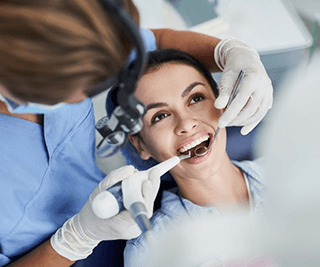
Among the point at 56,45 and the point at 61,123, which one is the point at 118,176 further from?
the point at 56,45

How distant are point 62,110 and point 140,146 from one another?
0.34 meters

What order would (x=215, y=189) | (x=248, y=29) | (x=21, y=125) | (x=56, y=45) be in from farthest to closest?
(x=248, y=29), (x=215, y=189), (x=21, y=125), (x=56, y=45)

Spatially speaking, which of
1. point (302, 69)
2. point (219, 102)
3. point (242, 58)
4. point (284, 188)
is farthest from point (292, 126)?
point (302, 69)

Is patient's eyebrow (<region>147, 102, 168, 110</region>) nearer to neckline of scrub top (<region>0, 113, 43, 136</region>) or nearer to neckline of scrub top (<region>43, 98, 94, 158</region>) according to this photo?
neckline of scrub top (<region>43, 98, 94, 158</region>)

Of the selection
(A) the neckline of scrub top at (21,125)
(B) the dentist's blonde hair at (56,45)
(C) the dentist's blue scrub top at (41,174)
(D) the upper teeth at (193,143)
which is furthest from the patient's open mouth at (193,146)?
(B) the dentist's blonde hair at (56,45)

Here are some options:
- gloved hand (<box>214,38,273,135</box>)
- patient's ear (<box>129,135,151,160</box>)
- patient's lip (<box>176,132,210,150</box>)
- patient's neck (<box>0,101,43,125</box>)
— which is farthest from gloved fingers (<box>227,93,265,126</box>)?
patient's neck (<box>0,101,43,125</box>)

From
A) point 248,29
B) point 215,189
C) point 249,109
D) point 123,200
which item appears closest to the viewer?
point 123,200

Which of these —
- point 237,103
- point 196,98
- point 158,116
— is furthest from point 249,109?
point 158,116

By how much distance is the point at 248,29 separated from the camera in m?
1.77

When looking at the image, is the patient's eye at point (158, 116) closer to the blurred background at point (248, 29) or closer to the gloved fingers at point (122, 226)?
the gloved fingers at point (122, 226)

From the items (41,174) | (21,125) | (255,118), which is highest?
(21,125)

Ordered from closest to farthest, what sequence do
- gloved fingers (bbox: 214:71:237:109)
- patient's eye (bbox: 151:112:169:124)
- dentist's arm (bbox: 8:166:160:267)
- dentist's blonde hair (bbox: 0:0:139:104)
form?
dentist's blonde hair (bbox: 0:0:139:104) → dentist's arm (bbox: 8:166:160:267) → gloved fingers (bbox: 214:71:237:109) → patient's eye (bbox: 151:112:169:124)

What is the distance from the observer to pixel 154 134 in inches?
48.3

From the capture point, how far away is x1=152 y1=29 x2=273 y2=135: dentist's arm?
1.12 m
